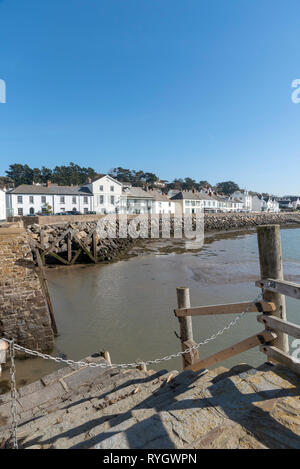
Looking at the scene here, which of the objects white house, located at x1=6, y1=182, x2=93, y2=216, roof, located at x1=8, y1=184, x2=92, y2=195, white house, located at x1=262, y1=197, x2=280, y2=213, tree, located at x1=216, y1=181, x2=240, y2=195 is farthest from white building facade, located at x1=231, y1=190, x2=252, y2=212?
roof, located at x1=8, y1=184, x2=92, y2=195

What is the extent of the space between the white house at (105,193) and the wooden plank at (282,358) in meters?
50.7

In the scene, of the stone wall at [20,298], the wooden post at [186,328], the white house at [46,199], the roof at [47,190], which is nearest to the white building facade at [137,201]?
the white house at [46,199]

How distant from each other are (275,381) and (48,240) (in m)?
20.9

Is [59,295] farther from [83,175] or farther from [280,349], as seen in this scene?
[83,175]

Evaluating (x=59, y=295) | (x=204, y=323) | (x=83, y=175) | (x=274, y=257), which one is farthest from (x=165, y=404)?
(x=83, y=175)

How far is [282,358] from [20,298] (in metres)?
6.51

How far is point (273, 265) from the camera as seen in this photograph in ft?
10.8

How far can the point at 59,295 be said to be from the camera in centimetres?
1313

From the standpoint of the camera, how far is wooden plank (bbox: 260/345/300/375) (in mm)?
2934

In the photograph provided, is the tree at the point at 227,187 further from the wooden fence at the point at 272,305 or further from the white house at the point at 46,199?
the wooden fence at the point at 272,305

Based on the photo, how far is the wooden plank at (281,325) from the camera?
2.81 meters

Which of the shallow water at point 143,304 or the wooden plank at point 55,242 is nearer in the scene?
the shallow water at point 143,304

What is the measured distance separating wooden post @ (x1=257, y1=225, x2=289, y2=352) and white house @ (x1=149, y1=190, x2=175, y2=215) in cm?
5855

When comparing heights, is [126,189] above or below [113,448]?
above
